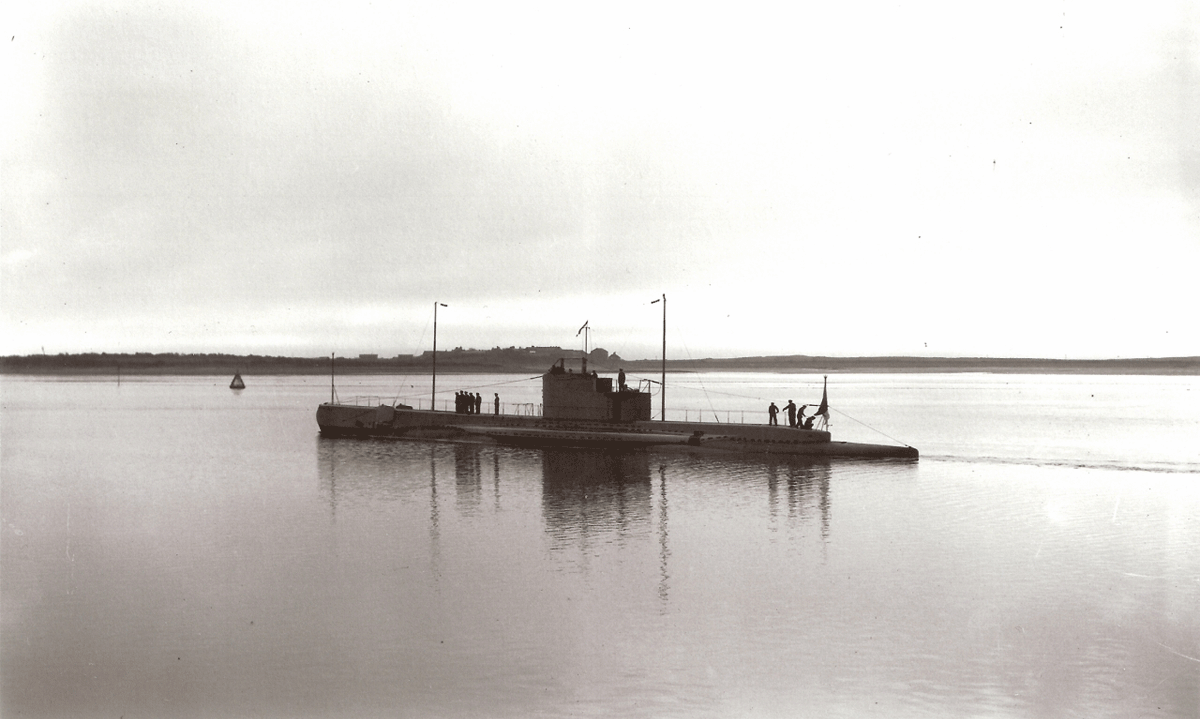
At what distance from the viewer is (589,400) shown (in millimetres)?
40812

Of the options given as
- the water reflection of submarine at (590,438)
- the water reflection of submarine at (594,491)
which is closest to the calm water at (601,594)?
the water reflection of submarine at (594,491)

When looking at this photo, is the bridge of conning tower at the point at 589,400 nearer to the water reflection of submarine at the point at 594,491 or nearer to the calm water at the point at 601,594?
the water reflection of submarine at the point at 594,491

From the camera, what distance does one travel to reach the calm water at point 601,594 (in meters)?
11.5

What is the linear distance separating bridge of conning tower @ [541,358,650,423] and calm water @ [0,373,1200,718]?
313 inches

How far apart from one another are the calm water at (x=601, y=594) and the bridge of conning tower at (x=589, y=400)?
7.94m

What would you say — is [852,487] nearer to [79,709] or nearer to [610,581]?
[610,581]

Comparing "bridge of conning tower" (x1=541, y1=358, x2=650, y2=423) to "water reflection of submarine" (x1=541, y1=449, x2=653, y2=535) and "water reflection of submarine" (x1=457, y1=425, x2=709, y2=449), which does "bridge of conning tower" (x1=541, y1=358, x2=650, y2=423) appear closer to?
"water reflection of submarine" (x1=457, y1=425, x2=709, y2=449)

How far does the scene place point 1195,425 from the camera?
190 ft

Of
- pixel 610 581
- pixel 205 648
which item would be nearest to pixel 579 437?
pixel 610 581

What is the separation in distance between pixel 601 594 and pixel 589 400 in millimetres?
25467

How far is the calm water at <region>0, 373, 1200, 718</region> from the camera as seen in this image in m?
11.5

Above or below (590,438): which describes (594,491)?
below

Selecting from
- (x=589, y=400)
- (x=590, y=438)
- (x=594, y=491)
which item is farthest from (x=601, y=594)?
(x=589, y=400)

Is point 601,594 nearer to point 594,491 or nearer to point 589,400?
point 594,491
